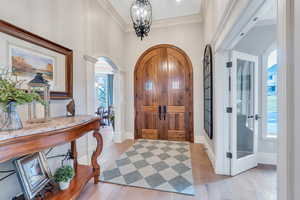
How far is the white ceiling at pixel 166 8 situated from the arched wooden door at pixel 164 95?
0.84m

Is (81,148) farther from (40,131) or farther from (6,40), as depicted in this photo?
(6,40)

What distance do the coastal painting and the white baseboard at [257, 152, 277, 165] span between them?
3.88 meters

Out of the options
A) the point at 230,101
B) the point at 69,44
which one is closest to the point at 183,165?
the point at 230,101

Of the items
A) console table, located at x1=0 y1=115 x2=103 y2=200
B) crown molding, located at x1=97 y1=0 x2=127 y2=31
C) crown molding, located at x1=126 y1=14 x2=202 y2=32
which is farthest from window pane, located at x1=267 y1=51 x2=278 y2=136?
crown molding, located at x1=97 y1=0 x2=127 y2=31

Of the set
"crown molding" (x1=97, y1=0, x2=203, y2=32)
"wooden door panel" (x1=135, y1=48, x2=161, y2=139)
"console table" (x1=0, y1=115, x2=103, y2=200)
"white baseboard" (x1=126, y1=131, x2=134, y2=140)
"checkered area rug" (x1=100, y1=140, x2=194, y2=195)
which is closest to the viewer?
"console table" (x1=0, y1=115, x2=103, y2=200)

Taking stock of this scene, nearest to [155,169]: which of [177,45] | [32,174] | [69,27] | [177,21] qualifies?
[32,174]

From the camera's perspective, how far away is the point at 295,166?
0.69 m

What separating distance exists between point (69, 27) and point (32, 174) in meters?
2.15

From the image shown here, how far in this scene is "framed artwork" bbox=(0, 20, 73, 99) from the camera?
1.47m

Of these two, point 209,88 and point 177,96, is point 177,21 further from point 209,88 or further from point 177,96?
point 209,88

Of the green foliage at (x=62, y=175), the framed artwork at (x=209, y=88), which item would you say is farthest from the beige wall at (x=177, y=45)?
the green foliage at (x=62, y=175)

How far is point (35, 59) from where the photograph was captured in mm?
1768

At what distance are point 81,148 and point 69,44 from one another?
1.83 meters

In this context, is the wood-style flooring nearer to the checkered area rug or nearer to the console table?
the checkered area rug
